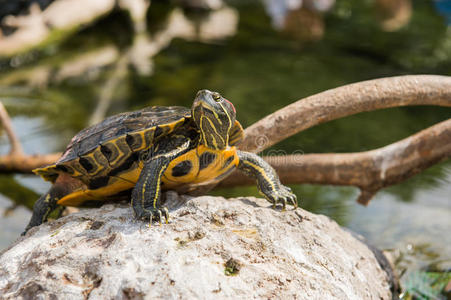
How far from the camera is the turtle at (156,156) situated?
2.29 m

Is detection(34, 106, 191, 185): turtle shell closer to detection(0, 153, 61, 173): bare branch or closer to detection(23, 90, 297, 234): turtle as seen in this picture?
detection(23, 90, 297, 234): turtle

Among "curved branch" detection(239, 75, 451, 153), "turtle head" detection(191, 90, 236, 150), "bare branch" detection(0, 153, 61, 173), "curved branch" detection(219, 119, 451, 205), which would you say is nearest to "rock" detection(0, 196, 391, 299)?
"turtle head" detection(191, 90, 236, 150)

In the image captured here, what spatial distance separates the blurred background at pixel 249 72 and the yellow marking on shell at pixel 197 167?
77cm

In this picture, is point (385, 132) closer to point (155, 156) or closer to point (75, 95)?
point (155, 156)

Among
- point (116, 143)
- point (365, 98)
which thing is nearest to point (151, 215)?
point (116, 143)

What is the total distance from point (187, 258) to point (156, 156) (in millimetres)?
658

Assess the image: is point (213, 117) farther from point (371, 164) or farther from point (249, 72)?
point (249, 72)

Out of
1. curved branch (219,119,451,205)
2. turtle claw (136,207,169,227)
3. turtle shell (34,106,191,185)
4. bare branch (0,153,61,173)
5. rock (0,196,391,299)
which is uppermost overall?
turtle shell (34,106,191,185)

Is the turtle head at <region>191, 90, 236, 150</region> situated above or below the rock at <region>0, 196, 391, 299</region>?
above

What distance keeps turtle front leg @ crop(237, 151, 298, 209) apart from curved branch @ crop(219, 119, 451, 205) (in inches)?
33.4

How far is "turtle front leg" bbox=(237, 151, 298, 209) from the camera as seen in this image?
238 cm

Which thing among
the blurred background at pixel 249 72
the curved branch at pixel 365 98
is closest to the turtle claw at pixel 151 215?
the blurred background at pixel 249 72

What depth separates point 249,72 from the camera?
789 centimetres

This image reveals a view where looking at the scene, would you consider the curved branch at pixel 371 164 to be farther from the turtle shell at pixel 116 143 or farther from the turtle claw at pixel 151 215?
the turtle claw at pixel 151 215
